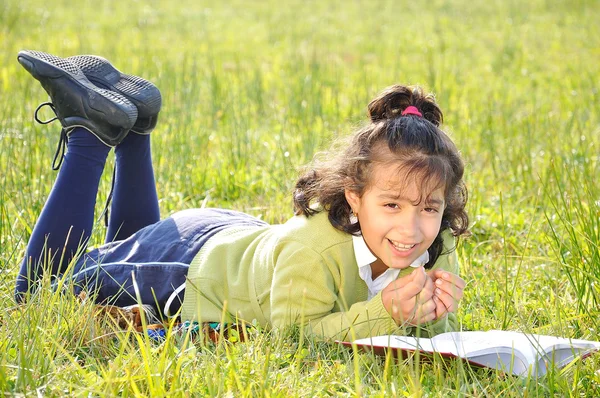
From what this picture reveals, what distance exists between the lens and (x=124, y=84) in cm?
332

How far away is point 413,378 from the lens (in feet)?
7.41

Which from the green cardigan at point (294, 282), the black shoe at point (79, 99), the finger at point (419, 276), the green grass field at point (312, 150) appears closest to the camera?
the green grass field at point (312, 150)

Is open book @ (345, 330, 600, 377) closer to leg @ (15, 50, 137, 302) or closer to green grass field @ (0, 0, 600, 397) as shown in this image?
green grass field @ (0, 0, 600, 397)

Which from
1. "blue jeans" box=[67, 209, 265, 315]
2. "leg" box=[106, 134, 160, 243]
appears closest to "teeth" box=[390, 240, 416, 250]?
"blue jeans" box=[67, 209, 265, 315]

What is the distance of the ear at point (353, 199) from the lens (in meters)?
2.69

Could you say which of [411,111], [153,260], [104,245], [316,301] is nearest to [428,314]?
[316,301]

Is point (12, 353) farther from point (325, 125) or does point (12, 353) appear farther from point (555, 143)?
point (555, 143)

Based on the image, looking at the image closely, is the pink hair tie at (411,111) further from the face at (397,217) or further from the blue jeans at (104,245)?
the blue jeans at (104,245)

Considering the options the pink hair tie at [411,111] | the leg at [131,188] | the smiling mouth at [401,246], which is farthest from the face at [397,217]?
the leg at [131,188]

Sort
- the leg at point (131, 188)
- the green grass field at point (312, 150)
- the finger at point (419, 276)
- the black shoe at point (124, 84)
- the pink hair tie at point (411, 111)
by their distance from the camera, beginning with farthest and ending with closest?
the leg at point (131, 188)
the black shoe at point (124, 84)
the pink hair tie at point (411, 111)
the finger at point (419, 276)
the green grass field at point (312, 150)

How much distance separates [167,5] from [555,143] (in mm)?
9988

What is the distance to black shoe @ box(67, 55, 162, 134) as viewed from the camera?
325cm

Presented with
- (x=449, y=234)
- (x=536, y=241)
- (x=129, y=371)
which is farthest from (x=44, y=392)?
(x=536, y=241)

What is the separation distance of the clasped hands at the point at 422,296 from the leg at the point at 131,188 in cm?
139
